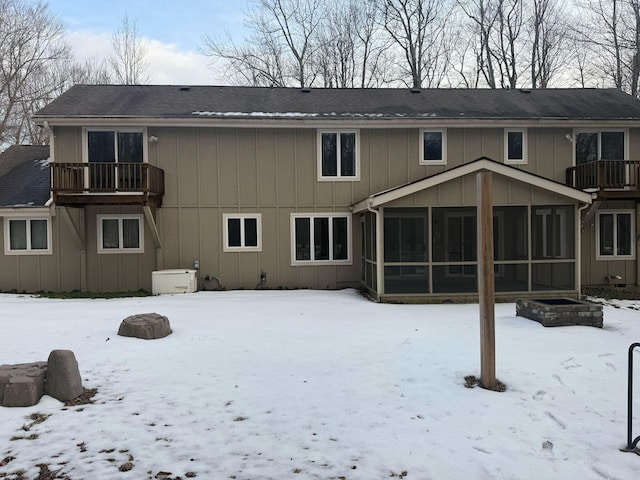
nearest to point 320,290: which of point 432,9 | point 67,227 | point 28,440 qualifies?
point 67,227

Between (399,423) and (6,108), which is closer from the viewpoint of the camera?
(399,423)

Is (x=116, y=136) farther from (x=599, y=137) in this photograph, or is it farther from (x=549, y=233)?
(x=599, y=137)

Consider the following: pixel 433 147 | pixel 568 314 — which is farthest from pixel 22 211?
pixel 568 314

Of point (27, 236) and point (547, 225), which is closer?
point (547, 225)

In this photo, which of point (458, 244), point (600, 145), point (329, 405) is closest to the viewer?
point (329, 405)

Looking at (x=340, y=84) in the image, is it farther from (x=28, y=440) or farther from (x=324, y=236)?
(x=28, y=440)

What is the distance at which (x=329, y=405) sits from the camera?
4629 millimetres

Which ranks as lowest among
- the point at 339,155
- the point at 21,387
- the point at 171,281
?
the point at 21,387

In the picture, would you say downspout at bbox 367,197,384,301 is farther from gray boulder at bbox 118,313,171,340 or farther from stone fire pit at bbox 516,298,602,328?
gray boulder at bbox 118,313,171,340

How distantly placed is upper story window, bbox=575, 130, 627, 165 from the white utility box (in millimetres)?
11809

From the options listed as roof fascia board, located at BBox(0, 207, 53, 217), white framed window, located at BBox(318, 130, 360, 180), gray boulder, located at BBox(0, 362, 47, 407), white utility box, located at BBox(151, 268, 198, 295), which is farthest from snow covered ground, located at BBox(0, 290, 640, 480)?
white framed window, located at BBox(318, 130, 360, 180)

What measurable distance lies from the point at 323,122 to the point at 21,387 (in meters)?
10.3

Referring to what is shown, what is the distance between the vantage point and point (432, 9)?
26.1 meters

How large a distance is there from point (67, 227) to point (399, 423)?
11.8 m
